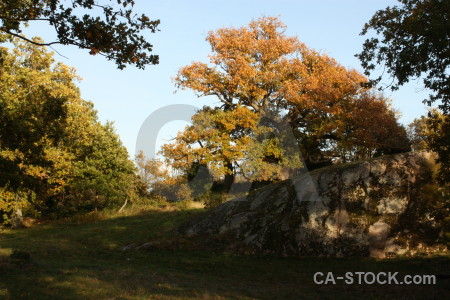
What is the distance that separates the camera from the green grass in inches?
475

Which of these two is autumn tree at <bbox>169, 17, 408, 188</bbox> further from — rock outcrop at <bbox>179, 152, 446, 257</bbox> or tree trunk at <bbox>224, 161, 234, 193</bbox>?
rock outcrop at <bbox>179, 152, 446, 257</bbox>

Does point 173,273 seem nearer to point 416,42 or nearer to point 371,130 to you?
point 416,42

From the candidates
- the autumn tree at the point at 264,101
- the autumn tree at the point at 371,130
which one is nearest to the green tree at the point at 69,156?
the autumn tree at the point at 264,101

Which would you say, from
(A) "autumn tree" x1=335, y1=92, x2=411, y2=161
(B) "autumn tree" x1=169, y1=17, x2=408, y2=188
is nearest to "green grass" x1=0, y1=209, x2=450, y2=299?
(B) "autumn tree" x1=169, y1=17, x2=408, y2=188

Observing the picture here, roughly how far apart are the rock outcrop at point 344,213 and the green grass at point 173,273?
891 mm

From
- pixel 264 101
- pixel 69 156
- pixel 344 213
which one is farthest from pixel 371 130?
pixel 69 156

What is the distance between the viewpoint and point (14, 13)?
11.9m

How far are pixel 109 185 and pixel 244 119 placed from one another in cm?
1386

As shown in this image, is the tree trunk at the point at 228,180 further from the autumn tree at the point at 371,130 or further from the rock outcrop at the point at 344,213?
the rock outcrop at the point at 344,213

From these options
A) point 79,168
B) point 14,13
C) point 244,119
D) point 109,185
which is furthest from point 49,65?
point 14,13

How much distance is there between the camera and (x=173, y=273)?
53.1 ft

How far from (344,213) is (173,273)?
28.7 ft

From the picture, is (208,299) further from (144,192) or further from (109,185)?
(144,192)

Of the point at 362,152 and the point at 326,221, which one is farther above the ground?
the point at 362,152
